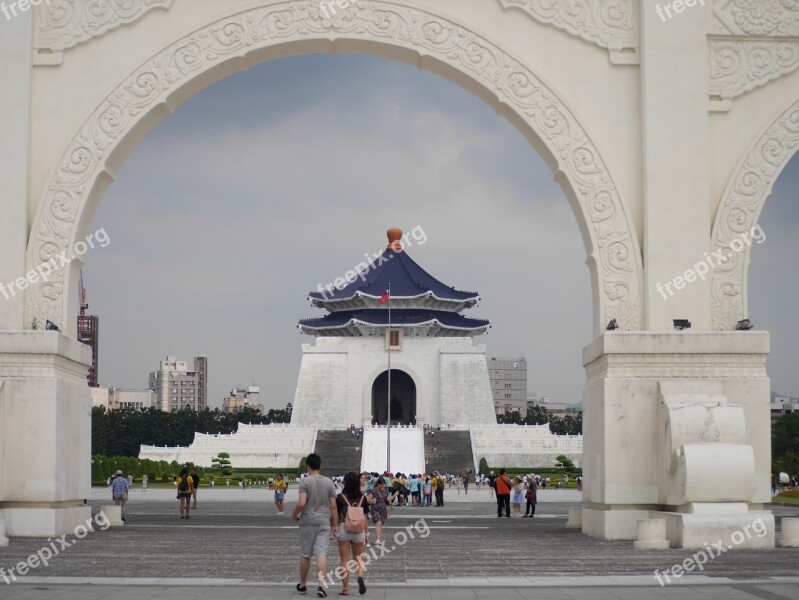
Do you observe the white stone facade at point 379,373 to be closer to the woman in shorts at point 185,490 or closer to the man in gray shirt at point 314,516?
the woman in shorts at point 185,490

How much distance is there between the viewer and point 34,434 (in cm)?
1423

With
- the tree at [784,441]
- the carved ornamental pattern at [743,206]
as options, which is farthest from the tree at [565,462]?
the carved ornamental pattern at [743,206]

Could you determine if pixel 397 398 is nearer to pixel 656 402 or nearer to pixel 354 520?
pixel 656 402

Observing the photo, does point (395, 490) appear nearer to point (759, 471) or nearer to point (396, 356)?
point (759, 471)

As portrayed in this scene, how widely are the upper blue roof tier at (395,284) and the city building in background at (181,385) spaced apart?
111 metres

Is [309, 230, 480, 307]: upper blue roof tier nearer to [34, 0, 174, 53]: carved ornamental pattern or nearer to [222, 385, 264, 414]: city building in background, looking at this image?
[34, 0, 174, 53]: carved ornamental pattern

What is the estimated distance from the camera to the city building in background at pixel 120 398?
146025 mm

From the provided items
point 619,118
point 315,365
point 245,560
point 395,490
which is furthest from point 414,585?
point 315,365

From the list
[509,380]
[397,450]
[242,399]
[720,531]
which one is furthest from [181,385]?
[720,531]

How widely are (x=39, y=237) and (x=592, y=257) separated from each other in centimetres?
673

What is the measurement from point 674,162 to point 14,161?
26.1ft

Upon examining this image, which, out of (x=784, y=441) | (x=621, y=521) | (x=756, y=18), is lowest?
(x=784, y=441)

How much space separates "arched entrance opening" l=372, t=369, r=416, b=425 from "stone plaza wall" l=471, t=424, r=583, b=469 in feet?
32.0

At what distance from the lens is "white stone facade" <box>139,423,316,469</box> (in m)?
54.2
